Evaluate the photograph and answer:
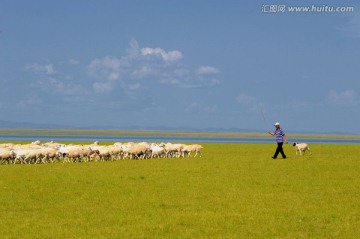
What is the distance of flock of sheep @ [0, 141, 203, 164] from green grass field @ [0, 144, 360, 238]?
6418mm

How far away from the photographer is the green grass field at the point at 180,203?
43.5 ft

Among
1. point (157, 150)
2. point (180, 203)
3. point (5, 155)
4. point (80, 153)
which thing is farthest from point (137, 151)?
point (180, 203)

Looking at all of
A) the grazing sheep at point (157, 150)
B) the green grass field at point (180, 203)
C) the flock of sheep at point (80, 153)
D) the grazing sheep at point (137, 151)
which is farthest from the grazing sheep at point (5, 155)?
the grazing sheep at point (157, 150)

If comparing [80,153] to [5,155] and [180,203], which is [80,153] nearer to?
[5,155]

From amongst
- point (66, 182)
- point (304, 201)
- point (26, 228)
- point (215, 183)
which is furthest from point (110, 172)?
point (26, 228)

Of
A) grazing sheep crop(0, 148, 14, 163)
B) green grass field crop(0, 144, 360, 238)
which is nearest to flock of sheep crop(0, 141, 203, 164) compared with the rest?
grazing sheep crop(0, 148, 14, 163)

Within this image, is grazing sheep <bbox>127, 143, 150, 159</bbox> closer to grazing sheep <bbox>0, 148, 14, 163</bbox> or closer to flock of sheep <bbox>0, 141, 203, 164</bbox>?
flock of sheep <bbox>0, 141, 203, 164</bbox>

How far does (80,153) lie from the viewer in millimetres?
35219

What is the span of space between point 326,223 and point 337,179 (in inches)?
381

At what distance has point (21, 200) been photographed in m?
17.9

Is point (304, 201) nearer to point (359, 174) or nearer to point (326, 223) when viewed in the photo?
point (326, 223)

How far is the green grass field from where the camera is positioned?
13.3 m

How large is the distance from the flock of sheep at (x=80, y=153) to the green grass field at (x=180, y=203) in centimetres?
642

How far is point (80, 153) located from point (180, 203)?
62.2 feet
